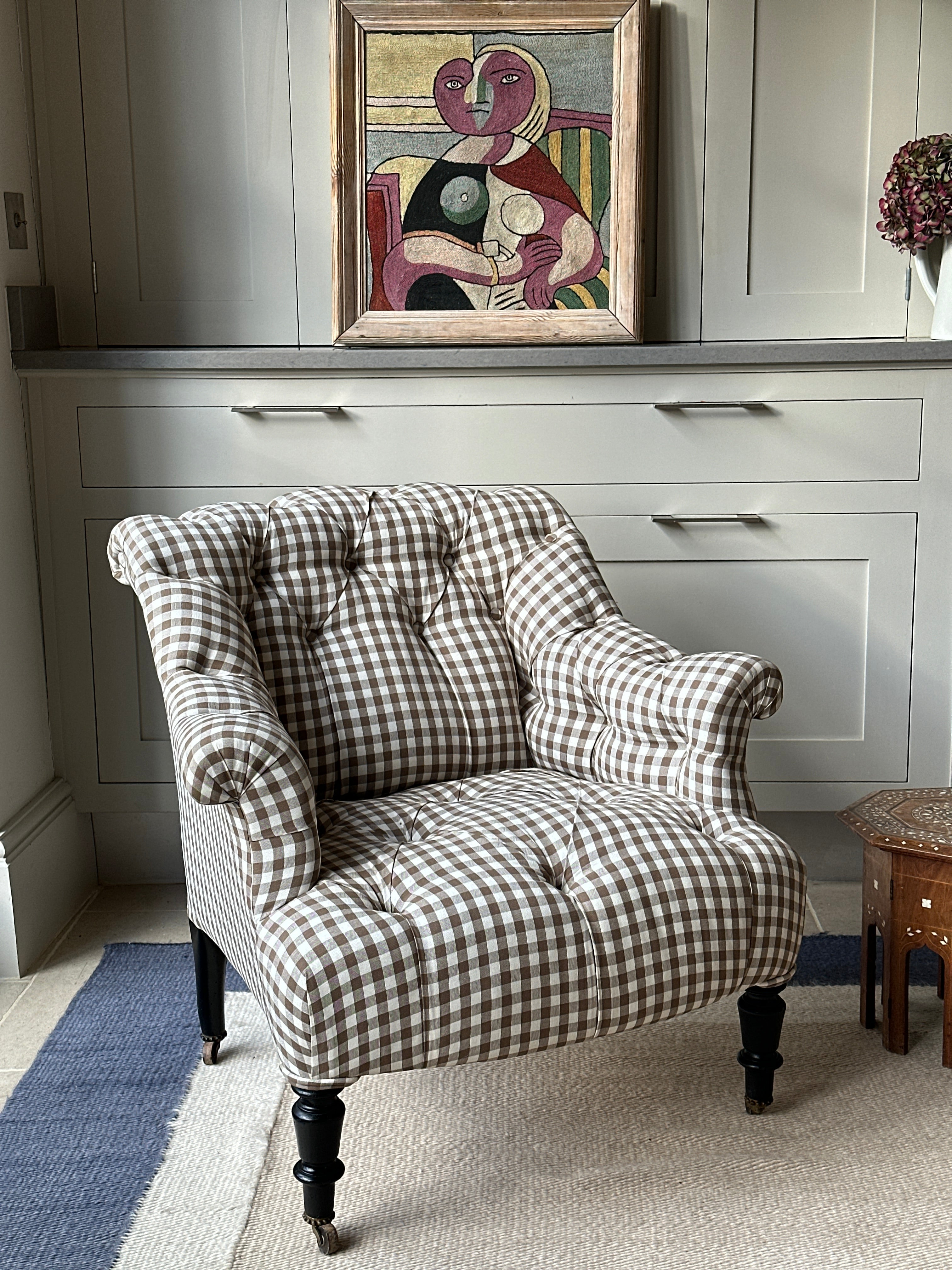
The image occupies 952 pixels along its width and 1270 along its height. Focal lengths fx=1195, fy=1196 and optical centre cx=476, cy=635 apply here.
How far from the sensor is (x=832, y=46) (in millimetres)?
2398

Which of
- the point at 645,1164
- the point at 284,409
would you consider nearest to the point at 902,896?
the point at 645,1164

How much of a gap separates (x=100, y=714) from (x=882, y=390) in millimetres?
1650

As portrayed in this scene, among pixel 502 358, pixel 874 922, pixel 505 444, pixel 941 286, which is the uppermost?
pixel 941 286

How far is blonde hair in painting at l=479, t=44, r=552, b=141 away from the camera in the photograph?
7.77 feet

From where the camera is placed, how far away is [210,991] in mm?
1792

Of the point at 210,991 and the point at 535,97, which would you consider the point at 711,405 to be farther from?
the point at 210,991

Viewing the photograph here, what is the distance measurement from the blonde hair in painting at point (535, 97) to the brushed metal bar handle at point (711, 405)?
0.61m

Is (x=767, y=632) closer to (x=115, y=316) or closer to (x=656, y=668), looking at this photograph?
(x=656, y=668)

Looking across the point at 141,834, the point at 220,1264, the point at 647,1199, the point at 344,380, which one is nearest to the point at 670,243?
the point at 344,380

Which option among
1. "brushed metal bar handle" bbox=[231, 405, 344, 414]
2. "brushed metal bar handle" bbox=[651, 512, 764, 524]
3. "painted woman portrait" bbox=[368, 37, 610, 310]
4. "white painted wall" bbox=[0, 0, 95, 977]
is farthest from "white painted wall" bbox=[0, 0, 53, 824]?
"brushed metal bar handle" bbox=[651, 512, 764, 524]

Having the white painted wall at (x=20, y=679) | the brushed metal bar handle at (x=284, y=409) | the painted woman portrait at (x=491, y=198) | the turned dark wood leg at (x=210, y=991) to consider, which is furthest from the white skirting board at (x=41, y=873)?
the painted woman portrait at (x=491, y=198)

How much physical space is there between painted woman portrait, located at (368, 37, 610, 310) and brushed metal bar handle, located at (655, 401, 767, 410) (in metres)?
0.29

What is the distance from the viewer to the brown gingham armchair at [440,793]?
52.6 inches

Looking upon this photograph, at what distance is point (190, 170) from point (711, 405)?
3.85 ft
